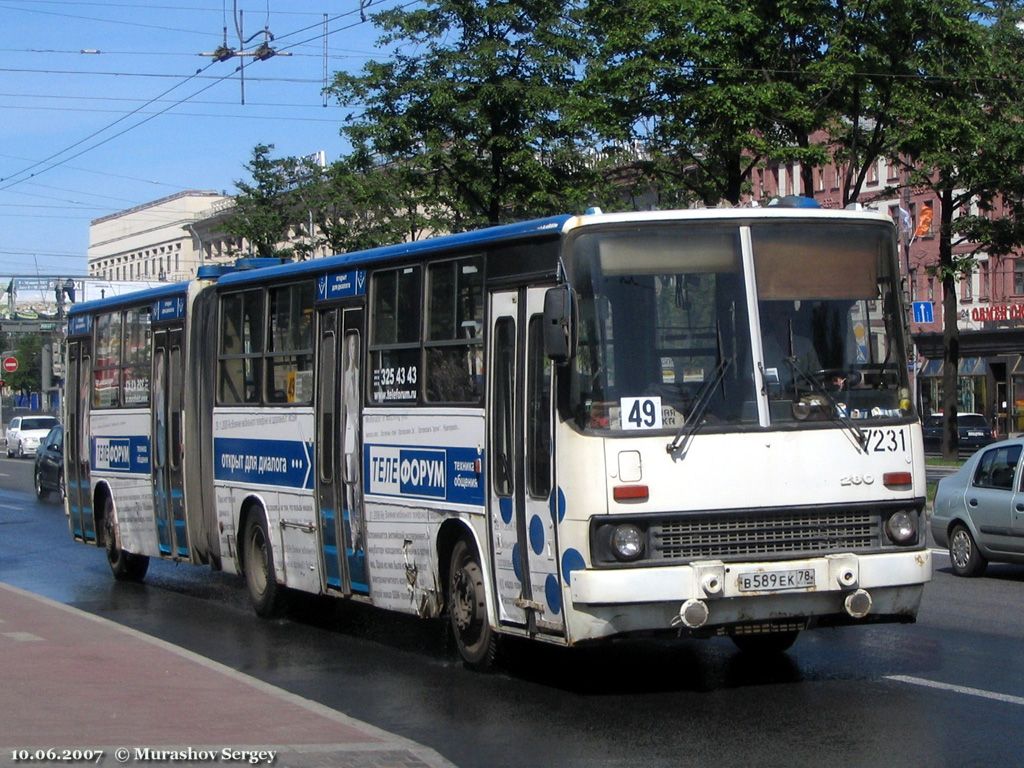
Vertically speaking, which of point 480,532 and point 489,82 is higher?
point 489,82

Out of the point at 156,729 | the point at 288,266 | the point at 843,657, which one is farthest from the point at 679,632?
the point at 288,266

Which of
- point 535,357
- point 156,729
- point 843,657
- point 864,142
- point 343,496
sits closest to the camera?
point 156,729

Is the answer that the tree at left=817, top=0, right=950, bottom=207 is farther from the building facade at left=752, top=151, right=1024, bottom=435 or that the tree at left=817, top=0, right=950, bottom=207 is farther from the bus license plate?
the building facade at left=752, top=151, right=1024, bottom=435

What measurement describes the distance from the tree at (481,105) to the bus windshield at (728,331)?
22098mm

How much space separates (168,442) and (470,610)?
22.8 ft

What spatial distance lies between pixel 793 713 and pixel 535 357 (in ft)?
8.68

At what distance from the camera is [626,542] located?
946 cm

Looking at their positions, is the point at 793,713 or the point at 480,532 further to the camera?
the point at 480,532

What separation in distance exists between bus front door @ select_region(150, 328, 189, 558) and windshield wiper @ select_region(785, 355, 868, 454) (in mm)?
8563

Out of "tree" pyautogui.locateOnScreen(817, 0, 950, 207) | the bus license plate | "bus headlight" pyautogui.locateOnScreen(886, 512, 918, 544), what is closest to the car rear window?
"tree" pyautogui.locateOnScreen(817, 0, 950, 207)

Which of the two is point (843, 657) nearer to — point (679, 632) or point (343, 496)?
point (679, 632)

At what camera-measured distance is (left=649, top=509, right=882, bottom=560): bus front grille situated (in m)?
9.53

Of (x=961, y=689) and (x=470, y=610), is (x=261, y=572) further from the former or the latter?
(x=961, y=689)

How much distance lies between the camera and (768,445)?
970 cm
